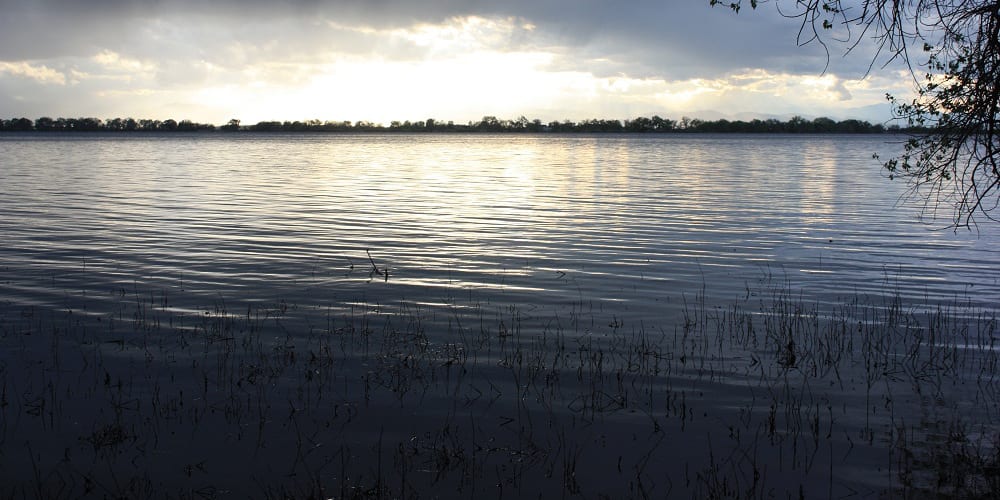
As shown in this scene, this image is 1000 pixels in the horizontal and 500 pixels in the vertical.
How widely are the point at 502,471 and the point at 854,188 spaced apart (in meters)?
45.1

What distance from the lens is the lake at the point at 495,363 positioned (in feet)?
26.3

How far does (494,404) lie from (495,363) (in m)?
1.68

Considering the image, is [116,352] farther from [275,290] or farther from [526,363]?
[526,363]

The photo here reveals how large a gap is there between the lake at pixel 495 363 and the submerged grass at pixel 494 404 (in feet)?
0.15

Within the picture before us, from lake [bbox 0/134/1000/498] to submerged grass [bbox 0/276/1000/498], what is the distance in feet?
0.15

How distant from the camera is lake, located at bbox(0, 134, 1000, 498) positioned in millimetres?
8016

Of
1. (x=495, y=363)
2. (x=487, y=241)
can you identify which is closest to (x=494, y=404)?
(x=495, y=363)

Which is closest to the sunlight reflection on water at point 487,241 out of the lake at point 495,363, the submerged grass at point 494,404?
the lake at point 495,363

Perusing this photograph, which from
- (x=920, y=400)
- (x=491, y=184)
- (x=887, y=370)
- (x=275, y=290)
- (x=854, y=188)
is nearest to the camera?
(x=920, y=400)

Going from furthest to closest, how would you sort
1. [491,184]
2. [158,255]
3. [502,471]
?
[491,184] → [158,255] → [502,471]

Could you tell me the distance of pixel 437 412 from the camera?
9570 mm

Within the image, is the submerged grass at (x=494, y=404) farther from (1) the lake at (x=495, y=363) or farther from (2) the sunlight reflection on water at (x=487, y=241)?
(2) the sunlight reflection on water at (x=487, y=241)

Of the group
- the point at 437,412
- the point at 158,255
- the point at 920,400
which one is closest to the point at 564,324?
the point at 437,412

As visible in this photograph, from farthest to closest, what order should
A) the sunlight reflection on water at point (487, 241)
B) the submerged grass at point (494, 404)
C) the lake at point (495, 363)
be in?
1. the sunlight reflection on water at point (487, 241)
2. the lake at point (495, 363)
3. the submerged grass at point (494, 404)
